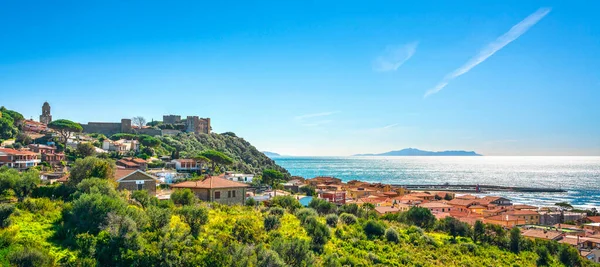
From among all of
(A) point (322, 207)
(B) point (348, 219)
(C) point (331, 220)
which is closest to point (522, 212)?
(A) point (322, 207)

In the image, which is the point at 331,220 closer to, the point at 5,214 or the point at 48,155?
the point at 5,214

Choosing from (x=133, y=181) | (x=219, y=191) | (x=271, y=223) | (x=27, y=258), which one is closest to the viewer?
(x=27, y=258)

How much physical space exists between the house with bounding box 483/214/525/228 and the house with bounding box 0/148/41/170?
5179cm

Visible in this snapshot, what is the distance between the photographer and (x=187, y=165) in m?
64.8

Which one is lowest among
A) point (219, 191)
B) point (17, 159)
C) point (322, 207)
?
point (322, 207)

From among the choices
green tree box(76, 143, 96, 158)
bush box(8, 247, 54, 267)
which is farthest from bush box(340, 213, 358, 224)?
green tree box(76, 143, 96, 158)

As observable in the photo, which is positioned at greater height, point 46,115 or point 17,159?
point 46,115

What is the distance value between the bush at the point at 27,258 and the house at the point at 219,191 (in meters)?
18.8

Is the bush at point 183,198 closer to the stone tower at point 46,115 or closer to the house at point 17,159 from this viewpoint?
the house at point 17,159

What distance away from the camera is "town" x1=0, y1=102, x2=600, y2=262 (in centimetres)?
3384

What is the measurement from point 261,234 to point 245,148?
94.0m

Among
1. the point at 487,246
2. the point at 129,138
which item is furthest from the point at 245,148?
the point at 487,246

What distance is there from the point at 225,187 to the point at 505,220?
33.4 meters

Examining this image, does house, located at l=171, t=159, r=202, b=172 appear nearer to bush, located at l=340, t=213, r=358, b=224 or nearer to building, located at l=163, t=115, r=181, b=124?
bush, located at l=340, t=213, r=358, b=224
